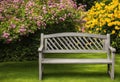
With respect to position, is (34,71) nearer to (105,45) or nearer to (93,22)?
(105,45)

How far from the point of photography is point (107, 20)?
1293 centimetres

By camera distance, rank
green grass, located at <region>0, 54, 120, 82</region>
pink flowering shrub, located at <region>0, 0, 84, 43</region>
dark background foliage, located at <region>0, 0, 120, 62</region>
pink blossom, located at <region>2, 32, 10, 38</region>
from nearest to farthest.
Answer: green grass, located at <region>0, 54, 120, 82</region> < pink blossom, located at <region>2, 32, 10, 38</region> < pink flowering shrub, located at <region>0, 0, 84, 43</region> < dark background foliage, located at <region>0, 0, 120, 62</region>

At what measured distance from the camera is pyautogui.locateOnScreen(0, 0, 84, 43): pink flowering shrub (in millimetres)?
10742

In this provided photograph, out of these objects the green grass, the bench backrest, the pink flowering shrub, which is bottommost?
the green grass

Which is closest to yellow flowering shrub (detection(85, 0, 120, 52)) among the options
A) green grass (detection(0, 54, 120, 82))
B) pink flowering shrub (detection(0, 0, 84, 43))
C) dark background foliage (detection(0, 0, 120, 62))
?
pink flowering shrub (detection(0, 0, 84, 43))

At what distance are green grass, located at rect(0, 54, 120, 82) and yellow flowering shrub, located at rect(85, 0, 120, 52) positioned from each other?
1.69 m

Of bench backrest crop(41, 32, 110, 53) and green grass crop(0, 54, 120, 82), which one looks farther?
bench backrest crop(41, 32, 110, 53)

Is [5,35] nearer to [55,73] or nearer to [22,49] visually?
[22,49]

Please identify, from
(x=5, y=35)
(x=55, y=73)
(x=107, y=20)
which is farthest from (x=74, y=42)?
(x=107, y=20)

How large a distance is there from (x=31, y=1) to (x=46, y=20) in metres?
0.87

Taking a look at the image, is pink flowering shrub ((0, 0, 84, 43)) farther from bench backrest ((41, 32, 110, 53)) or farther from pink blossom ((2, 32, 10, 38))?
bench backrest ((41, 32, 110, 53))

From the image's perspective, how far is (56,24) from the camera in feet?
40.9

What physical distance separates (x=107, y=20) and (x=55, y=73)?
376cm

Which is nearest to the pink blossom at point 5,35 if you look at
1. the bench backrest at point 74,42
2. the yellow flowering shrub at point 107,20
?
the bench backrest at point 74,42
